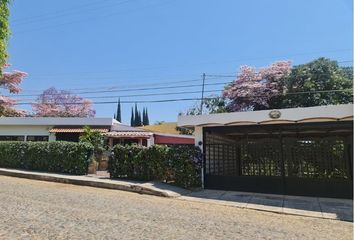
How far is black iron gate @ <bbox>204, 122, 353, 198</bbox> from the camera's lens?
11.6 m

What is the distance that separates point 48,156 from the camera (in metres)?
16.6

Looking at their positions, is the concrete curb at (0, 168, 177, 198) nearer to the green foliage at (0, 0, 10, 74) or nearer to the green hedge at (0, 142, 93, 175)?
the green hedge at (0, 142, 93, 175)

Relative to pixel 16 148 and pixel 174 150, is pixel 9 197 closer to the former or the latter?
pixel 174 150

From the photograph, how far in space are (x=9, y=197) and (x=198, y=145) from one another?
690 centimetres

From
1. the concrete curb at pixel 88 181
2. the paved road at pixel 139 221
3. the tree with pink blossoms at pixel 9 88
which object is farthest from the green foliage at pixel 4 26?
the tree with pink blossoms at pixel 9 88

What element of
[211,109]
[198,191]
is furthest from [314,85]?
[198,191]

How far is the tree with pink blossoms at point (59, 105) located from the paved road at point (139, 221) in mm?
33103

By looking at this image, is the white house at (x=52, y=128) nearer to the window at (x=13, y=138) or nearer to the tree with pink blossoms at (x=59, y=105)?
the window at (x=13, y=138)

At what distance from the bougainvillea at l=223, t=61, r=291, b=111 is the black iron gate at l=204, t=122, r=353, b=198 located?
48.9ft

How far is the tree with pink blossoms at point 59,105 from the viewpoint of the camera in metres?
41.6

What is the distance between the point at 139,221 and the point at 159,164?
21.4ft

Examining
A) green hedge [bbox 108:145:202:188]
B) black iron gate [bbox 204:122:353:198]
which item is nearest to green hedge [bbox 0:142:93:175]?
green hedge [bbox 108:145:202:188]

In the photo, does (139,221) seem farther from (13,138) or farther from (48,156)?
(13,138)

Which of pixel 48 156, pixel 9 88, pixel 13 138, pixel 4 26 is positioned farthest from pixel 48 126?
pixel 4 26
